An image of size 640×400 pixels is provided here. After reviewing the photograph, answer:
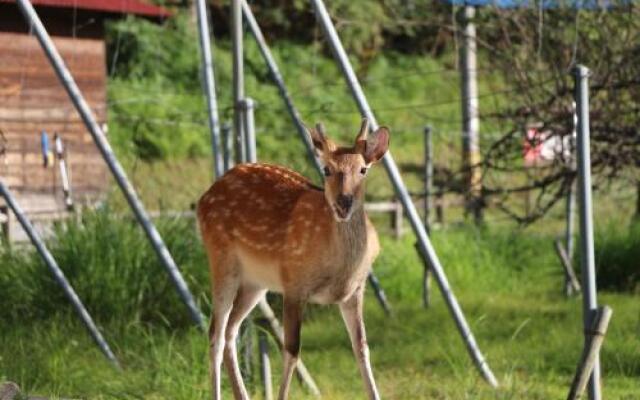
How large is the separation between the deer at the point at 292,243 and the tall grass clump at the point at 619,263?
7239 millimetres

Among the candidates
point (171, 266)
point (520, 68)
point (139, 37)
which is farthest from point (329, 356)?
point (139, 37)

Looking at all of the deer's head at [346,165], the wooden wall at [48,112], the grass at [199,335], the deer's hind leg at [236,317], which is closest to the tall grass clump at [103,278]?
the grass at [199,335]

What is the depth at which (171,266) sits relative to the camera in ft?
29.6

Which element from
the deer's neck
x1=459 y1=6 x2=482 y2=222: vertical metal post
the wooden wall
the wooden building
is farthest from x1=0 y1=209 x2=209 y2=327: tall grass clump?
the wooden wall

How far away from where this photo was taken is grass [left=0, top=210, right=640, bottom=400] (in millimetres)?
8859

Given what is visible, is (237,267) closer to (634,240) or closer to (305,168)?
(305,168)

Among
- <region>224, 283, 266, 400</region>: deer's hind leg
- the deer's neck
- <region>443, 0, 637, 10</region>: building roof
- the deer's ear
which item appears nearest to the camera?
the deer's ear

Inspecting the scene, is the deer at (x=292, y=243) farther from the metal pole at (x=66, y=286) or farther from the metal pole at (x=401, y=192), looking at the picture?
the metal pole at (x=66, y=286)

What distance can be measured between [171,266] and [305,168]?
13.3 feet

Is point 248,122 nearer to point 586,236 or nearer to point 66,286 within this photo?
point 66,286

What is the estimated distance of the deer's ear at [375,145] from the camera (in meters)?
6.43

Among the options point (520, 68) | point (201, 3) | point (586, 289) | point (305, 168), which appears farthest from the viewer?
point (305, 168)

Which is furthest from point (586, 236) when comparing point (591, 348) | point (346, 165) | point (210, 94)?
point (210, 94)

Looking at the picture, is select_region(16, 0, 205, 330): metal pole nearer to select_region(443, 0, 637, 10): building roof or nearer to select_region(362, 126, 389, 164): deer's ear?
select_region(362, 126, 389, 164): deer's ear
